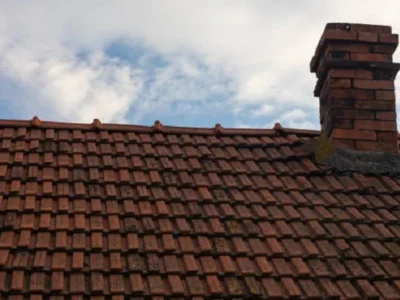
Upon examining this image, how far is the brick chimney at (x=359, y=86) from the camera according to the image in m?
7.37

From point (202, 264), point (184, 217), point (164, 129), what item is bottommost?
point (202, 264)

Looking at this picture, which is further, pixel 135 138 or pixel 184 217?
pixel 135 138

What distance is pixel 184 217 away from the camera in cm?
600

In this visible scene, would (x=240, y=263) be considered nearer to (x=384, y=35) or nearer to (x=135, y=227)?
(x=135, y=227)

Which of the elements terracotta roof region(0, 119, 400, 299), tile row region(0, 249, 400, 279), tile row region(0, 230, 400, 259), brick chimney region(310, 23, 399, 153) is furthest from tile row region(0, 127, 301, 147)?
tile row region(0, 249, 400, 279)

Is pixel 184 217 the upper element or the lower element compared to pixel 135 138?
lower

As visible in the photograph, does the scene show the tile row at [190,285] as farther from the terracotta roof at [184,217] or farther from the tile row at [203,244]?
the tile row at [203,244]

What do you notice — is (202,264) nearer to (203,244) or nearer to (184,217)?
(203,244)

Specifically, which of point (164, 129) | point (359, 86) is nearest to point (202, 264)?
point (164, 129)

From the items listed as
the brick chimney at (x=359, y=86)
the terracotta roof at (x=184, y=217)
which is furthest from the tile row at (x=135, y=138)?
the brick chimney at (x=359, y=86)

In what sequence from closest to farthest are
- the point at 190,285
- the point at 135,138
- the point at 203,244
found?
the point at 190,285, the point at 203,244, the point at 135,138

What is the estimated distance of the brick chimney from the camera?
24.2 ft

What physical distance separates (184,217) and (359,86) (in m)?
2.59

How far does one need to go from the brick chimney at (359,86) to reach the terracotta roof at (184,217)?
1.43ft
